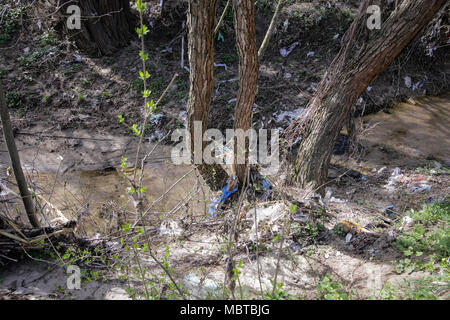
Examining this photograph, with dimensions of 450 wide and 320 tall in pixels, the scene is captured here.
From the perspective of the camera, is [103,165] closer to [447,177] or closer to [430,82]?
[447,177]

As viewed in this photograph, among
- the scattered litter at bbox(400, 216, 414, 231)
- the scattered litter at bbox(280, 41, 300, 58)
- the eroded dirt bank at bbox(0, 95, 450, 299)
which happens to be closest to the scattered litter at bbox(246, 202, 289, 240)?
the eroded dirt bank at bbox(0, 95, 450, 299)

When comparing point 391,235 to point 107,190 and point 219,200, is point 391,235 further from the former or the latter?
point 107,190

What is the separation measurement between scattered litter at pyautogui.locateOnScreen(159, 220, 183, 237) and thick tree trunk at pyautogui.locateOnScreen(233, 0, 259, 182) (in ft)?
3.22

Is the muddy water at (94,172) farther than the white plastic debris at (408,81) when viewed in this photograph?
No

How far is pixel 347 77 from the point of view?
3.60 metres

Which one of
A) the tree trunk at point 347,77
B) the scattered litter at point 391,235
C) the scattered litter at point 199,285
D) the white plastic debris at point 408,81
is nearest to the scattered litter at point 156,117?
the tree trunk at point 347,77

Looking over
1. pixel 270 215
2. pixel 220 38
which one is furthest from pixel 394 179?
pixel 220 38

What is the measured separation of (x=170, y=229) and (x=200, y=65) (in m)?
1.65

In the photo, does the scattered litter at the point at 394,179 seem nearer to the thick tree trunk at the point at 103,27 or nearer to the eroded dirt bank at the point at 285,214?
the eroded dirt bank at the point at 285,214

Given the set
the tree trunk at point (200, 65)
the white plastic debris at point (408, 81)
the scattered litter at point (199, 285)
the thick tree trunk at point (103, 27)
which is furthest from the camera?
the white plastic debris at point (408, 81)

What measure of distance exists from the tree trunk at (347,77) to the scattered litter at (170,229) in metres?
1.48

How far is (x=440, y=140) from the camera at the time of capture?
5.02m

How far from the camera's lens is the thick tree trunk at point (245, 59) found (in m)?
3.16
